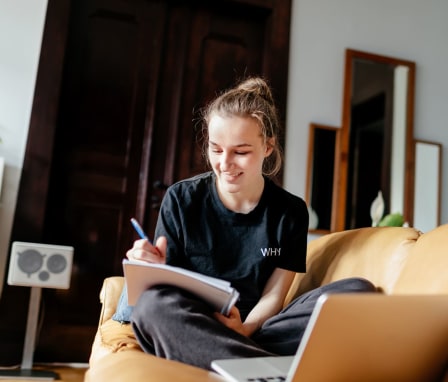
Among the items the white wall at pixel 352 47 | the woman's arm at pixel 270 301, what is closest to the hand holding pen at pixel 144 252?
the woman's arm at pixel 270 301

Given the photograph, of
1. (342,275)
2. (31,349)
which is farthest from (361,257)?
(31,349)

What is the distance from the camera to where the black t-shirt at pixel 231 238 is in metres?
1.19

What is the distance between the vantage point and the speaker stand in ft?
6.57

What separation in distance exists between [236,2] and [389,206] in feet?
4.78

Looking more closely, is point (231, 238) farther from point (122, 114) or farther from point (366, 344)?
point (122, 114)

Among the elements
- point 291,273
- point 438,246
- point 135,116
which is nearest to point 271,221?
point 291,273

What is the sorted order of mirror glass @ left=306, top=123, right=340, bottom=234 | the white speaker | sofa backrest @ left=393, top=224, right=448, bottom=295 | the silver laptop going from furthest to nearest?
Answer: mirror glass @ left=306, top=123, right=340, bottom=234
the white speaker
sofa backrest @ left=393, top=224, right=448, bottom=295
the silver laptop

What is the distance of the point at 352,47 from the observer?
290cm

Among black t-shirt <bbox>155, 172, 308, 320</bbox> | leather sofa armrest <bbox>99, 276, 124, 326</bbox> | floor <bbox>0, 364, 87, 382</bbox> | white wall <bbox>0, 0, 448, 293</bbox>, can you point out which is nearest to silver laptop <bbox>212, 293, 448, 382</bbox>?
black t-shirt <bbox>155, 172, 308, 320</bbox>

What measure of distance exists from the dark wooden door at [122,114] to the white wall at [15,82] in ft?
0.22

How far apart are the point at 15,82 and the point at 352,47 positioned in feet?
6.21

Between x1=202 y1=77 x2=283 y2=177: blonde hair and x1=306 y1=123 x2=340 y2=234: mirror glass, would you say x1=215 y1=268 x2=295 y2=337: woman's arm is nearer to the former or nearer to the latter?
x1=202 y1=77 x2=283 y2=177: blonde hair

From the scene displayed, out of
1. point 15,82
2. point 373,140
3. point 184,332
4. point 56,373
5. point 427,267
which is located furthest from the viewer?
point 373,140

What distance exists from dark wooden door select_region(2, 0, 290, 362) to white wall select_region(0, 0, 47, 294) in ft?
0.22
